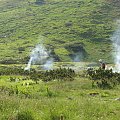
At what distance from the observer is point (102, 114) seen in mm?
16734

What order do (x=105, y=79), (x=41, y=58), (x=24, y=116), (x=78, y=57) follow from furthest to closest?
1. (x=78, y=57)
2. (x=41, y=58)
3. (x=105, y=79)
4. (x=24, y=116)

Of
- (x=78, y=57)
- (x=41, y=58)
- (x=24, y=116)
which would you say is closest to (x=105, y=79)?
(x=24, y=116)

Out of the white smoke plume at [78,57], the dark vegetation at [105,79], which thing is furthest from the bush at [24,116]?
the white smoke plume at [78,57]

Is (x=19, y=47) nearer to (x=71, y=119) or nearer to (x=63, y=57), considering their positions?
(x=63, y=57)

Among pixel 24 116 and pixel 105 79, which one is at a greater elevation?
pixel 105 79

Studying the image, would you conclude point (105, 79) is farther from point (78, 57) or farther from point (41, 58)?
point (78, 57)

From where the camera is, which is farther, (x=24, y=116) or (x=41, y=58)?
(x=41, y=58)

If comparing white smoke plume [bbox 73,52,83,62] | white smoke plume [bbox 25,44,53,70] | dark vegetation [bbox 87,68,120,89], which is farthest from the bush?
white smoke plume [bbox 73,52,83,62]

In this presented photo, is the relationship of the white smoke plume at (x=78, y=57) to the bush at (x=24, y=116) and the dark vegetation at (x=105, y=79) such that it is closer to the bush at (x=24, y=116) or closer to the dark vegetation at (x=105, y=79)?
the dark vegetation at (x=105, y=79)

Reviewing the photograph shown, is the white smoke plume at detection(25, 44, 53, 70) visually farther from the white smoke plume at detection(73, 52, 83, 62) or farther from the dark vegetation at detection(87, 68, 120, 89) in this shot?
the dark vegetation at detection(87, 68, 120, 89)

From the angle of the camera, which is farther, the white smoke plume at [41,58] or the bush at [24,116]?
the white smoke plume at [41,58]

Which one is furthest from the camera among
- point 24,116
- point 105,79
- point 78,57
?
point 78,57

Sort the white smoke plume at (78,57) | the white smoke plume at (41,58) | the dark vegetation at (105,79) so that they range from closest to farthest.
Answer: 1. the dark vegetation at (105,79)
2. the white smoke plume at (41,58)
3. the white smoke plume at (78,57)

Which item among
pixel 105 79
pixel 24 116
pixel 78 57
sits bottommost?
pixel 24 116
